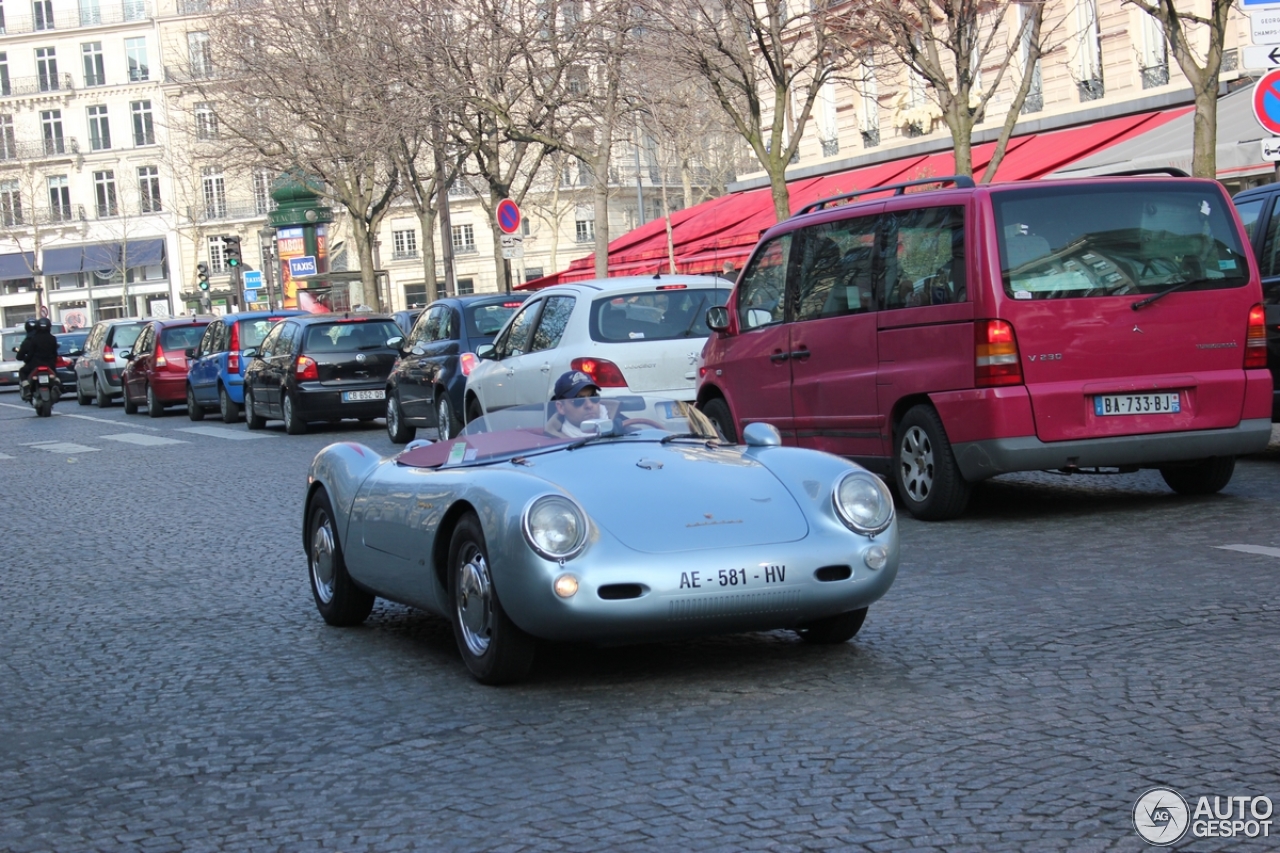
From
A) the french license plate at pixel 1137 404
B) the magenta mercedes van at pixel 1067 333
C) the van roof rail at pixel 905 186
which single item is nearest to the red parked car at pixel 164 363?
the van roof rail at pixel 905 186

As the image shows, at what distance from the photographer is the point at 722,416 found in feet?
42.1

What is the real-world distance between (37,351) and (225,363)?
8107 mm

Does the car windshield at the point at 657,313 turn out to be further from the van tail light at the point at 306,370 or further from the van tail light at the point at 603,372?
the van tail light at the point at 306,370

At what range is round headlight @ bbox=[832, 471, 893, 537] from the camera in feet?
20.4

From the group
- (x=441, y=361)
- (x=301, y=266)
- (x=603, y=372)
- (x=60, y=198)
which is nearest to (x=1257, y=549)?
(x=603, y=372)

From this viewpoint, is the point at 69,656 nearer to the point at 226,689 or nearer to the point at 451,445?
the point at 226,689

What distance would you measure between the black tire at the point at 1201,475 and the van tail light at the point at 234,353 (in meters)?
18.4

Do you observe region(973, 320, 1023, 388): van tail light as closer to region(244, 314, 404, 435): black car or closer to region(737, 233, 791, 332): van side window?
region(737, 233, 791, 332): van side window

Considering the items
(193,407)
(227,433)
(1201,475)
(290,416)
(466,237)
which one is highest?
(466,237)

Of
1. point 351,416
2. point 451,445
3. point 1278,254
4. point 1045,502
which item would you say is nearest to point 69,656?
point 451,445

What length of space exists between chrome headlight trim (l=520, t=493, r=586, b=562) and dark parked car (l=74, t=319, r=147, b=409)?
30868 millimetres

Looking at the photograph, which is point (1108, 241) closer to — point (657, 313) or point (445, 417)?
point (657, 313)

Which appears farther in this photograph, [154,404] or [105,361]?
[105,361]

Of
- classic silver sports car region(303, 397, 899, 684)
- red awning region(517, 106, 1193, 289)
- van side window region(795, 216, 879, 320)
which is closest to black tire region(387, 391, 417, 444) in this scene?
red awning region(517, 106, 1193, 289)
